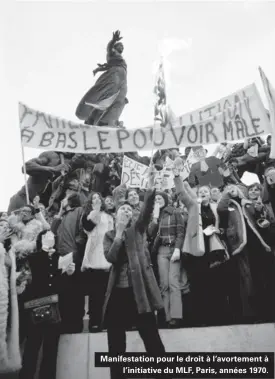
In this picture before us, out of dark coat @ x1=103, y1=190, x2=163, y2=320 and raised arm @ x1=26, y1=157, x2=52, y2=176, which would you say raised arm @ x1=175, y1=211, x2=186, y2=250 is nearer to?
dark coat @ x1=103, y1=190, x2=163, y2=320

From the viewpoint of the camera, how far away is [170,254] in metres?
6.04

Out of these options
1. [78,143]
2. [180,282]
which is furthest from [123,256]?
[78,143]

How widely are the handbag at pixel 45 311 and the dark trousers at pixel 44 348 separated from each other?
0.08 metres

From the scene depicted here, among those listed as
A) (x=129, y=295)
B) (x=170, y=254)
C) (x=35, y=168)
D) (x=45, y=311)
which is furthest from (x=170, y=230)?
(x=35, y=168)

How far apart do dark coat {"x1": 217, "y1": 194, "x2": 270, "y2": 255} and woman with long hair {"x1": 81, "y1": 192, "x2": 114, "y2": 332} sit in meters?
1.62

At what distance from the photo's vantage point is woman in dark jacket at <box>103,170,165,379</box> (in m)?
4.85

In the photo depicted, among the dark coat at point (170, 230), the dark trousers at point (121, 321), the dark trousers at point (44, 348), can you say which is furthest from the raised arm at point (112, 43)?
the dark trousers at point (121, 321)

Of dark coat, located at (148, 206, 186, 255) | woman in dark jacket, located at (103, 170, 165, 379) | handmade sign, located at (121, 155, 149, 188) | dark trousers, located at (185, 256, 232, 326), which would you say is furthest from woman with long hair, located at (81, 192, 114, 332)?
handmade sign, located at (121, 155, 149, 188)

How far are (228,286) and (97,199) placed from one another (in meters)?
2.18

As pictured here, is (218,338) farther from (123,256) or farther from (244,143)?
(244,143)

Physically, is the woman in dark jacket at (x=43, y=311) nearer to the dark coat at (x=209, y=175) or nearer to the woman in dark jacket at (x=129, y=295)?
the woman in dark jacket at (x=129, y=295)

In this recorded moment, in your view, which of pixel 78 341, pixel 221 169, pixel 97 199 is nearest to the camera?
pixel 78 341

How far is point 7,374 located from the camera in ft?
17.9

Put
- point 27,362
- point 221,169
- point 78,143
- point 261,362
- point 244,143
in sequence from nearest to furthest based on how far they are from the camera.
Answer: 1. point 261,362
2. point 27,362
3. point 78,143
4. point 221,169
5. point 244,143
